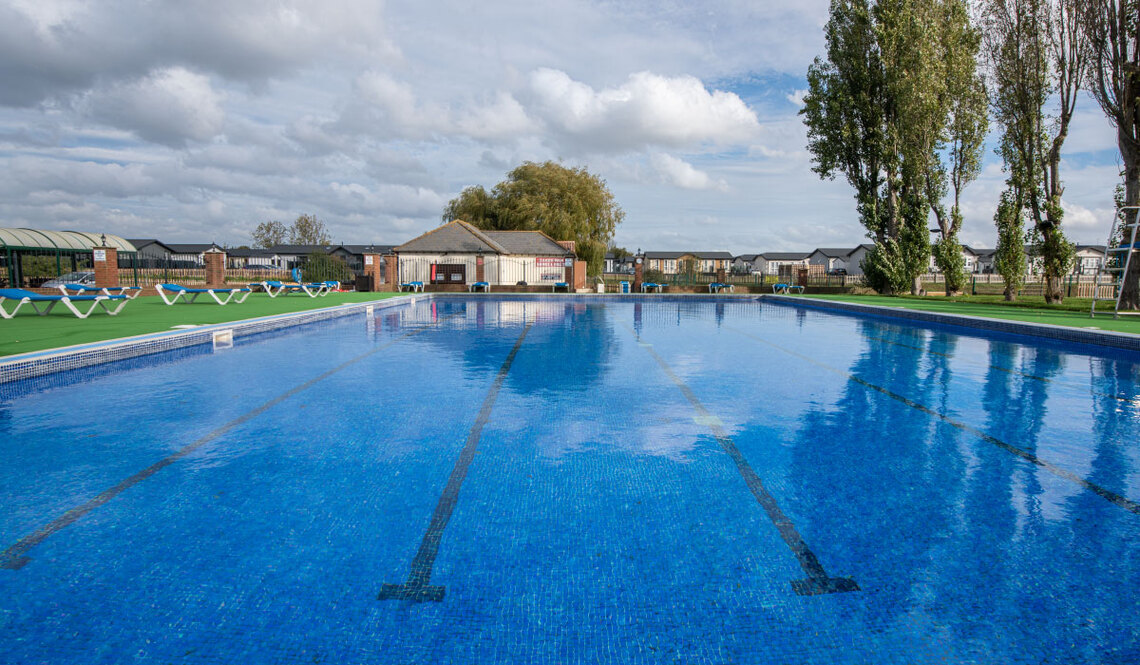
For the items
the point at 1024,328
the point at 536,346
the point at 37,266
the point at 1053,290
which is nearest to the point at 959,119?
the point at 1053,290

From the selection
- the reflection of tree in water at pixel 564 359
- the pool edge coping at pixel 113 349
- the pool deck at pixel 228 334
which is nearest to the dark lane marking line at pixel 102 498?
the reflection of tree in water at pixel 564 359

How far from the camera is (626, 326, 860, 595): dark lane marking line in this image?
2760 mm

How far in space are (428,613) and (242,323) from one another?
1144 centimetres

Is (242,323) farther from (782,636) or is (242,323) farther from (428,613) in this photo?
(782,636)

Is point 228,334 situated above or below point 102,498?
above

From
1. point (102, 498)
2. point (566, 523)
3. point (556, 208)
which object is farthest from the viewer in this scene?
point (556, 208)

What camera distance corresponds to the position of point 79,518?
3459 mm

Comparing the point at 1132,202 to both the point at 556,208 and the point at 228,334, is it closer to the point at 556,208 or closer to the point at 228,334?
the point at 228,334

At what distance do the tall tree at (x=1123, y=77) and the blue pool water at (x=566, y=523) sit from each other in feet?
46.3

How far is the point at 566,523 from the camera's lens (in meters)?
3.43

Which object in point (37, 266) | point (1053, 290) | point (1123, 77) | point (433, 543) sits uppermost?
point (1123, 77)

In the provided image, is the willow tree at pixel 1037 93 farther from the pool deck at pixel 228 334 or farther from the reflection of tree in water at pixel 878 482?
the reflection of tree in water at pixel 878 482

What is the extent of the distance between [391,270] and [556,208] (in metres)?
17.0

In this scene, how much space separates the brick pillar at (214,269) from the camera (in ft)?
89.4
